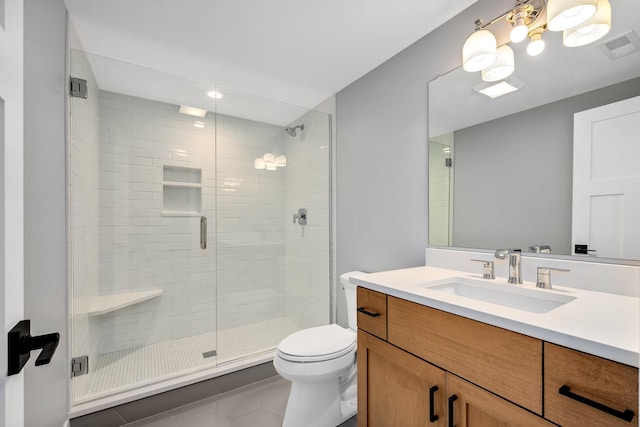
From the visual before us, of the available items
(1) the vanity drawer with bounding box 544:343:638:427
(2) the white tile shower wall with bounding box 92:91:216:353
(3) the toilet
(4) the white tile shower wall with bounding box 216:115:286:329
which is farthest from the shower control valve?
(1) the vanity drawer with bounding box 544:343:638:427

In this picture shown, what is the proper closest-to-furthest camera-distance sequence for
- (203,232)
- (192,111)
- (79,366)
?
(79,366), (192,111), (203,232)

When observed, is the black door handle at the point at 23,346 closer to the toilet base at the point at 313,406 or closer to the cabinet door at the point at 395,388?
the cabinet door at the point at 395,388

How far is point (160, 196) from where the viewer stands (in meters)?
2.44

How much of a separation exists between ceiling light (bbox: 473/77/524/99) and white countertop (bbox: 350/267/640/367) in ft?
2.96

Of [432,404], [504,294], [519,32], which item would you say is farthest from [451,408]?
[519,32]

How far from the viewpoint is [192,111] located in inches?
97.6

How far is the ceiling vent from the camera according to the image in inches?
41.6

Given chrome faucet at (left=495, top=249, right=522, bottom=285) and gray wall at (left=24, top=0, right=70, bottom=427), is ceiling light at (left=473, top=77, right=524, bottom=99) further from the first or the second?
gray wall at (left=24, top=0, right=70, bottom=427)

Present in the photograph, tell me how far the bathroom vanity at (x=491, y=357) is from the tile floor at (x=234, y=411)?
769 millimetres

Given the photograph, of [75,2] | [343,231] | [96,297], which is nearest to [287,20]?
[75,2]

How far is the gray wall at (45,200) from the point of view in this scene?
1111mm

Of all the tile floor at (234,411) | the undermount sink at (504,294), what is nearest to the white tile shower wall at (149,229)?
the tile floor at (234,411)

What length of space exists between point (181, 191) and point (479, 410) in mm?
2484

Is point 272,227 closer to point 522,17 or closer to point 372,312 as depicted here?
point 372,312
